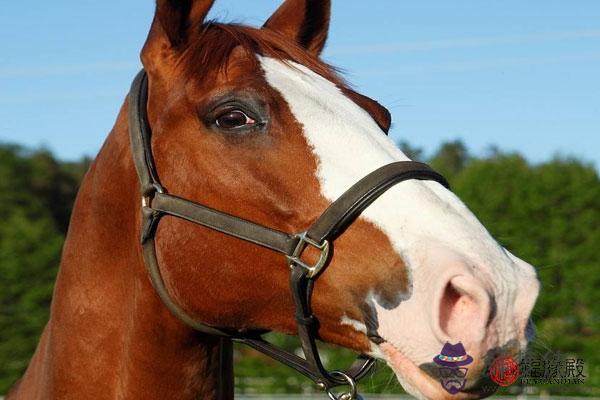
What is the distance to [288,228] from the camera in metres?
3.01

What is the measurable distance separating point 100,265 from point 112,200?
30 cm

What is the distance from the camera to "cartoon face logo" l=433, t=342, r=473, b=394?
8.18 ft

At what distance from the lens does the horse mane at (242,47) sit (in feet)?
10.9

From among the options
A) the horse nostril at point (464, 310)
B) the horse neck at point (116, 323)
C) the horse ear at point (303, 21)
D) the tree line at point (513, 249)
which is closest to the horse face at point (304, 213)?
the horse nostril at point (464, 310)

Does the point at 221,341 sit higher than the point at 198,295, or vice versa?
the point at 198,295

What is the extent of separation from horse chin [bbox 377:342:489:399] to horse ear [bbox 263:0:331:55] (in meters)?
1.95

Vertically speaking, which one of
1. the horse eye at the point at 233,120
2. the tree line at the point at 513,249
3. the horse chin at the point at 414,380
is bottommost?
the tree line at the point at 513,249

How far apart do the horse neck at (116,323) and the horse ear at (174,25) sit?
0.36 metres

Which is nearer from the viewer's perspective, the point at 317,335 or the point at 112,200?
the point at 317,335

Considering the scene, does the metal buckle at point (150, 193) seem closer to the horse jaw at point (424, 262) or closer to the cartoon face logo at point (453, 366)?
the horse jaw at point (424, 262)

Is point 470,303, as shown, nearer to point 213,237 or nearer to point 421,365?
point 421,365

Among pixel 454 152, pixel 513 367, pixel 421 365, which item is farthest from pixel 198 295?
pixel 454 152

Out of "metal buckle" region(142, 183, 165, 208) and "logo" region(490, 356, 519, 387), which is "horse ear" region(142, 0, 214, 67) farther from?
"logo" region(490, 356, 519, 387)

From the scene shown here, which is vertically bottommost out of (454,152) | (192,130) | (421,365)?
(454,152)
